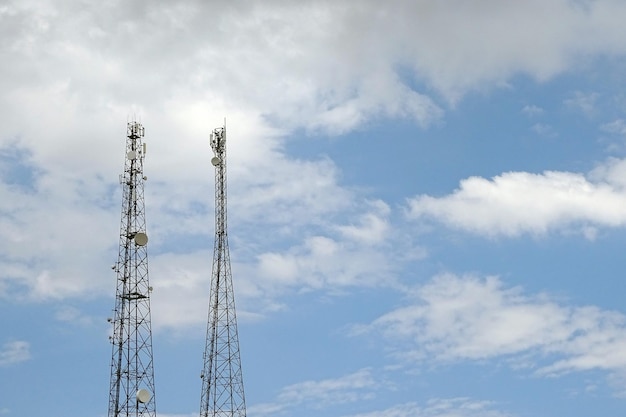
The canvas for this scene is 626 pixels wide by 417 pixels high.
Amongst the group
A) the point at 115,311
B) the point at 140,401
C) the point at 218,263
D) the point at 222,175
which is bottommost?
the point at 140,401

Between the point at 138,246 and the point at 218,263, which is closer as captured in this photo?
the point at 138,246

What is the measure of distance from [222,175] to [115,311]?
19764 mm

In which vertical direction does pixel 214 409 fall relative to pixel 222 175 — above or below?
below

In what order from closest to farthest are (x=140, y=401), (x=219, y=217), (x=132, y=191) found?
(x=140, y=401), (x=132, y=191), (x=219, y=217)

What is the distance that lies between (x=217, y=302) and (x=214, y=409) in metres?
10.6

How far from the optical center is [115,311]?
97.7 m

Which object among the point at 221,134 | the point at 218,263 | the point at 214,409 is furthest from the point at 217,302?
the point at 221,134

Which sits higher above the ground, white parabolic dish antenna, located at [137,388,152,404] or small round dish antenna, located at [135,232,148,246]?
small round dish antenna, located at [135,232,148,246]

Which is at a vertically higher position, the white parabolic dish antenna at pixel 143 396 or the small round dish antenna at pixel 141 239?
the small round dish antenna at pixel 141 239

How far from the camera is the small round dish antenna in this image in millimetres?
98625

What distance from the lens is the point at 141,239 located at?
98.8 meters

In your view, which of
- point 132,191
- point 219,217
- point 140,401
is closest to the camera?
point 140,401

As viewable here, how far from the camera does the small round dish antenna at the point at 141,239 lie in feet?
324

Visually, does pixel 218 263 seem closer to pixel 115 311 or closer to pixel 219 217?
pixel 219 217
